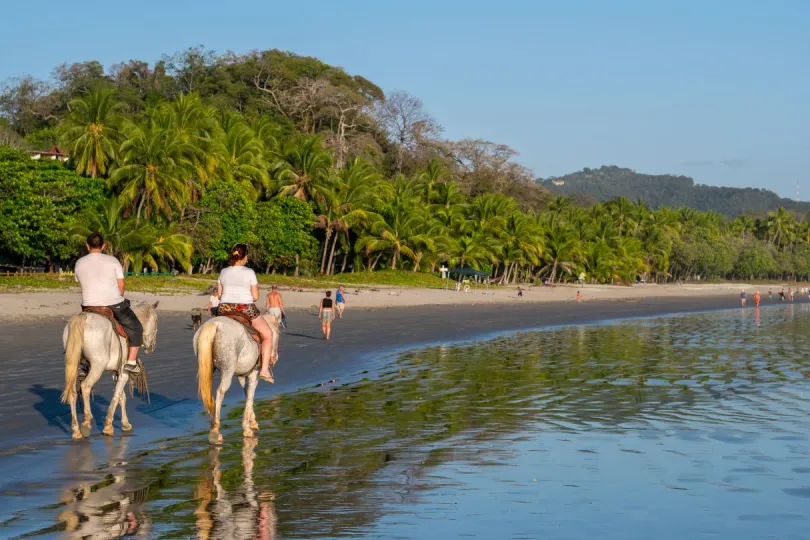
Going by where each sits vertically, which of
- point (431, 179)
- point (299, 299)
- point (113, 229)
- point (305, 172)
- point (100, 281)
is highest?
point (431, 179)

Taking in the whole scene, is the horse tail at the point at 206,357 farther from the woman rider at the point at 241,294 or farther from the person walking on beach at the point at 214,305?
the person walking on beach at the point at 214,305

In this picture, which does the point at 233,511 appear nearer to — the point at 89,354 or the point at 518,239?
the point at 89,354

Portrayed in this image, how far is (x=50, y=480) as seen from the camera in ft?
28.6

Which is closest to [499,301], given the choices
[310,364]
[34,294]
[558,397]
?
[34,294]

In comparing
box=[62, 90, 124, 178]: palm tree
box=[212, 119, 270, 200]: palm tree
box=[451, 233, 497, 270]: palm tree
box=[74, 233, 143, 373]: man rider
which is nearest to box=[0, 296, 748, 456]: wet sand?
box=[74, 233, 143, 373]: man rider

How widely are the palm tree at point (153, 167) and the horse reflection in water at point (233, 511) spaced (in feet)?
157

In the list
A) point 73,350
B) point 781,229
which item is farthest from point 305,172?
point 781,229

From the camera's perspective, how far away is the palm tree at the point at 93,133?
56469 mm

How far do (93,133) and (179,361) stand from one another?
41593mm

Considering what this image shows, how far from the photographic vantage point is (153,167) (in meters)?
54.8

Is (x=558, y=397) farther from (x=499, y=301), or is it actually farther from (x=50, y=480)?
(x=499, y=301)

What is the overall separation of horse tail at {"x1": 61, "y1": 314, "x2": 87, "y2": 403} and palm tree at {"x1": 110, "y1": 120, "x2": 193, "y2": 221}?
4561 cm

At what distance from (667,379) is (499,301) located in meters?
41.2

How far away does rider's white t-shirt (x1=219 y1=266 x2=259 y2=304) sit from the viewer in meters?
11.2
